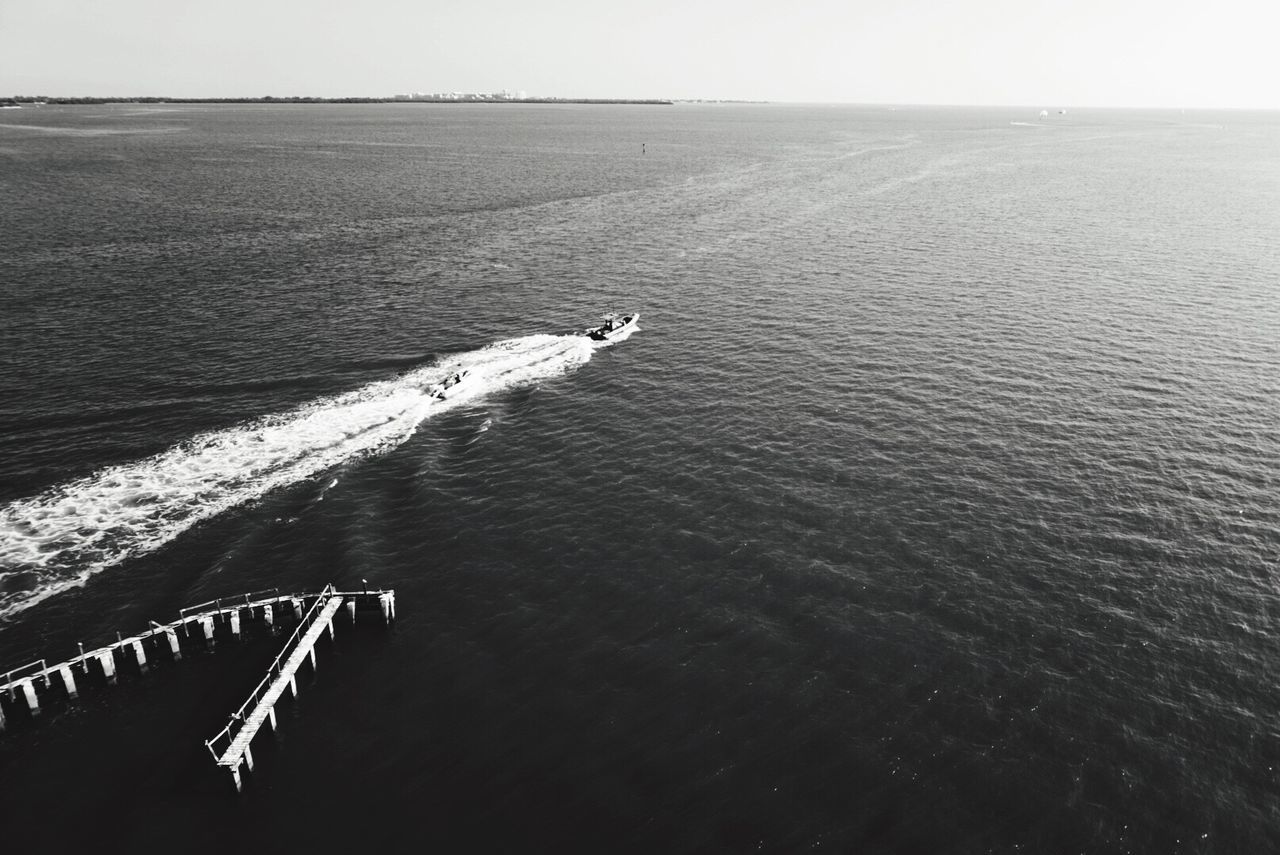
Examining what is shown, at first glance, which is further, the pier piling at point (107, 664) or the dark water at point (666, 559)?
the pier piling at point (107, 664)

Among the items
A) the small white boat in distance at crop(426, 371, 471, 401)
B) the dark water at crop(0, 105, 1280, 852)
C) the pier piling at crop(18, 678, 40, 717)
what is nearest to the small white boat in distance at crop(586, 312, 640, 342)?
the dark water at crop(0, 105, 1280, 852)

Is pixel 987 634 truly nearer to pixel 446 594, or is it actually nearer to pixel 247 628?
pixel 446 594

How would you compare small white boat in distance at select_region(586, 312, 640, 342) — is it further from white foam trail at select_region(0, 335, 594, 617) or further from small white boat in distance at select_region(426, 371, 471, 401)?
small white boat in distance at select_region(426, 371, 471, 401)

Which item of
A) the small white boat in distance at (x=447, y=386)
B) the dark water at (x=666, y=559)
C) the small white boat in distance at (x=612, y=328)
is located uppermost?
the small white boat in distance at (x=612, y=328)

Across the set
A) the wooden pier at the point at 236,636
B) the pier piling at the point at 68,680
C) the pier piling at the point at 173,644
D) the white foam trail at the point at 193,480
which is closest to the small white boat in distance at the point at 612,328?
the white foam trail at the point at 193,480

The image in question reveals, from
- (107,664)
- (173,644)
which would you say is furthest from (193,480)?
(107,664)

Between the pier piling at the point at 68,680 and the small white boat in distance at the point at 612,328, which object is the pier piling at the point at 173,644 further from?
the small white boat in distance at the point at 612,328

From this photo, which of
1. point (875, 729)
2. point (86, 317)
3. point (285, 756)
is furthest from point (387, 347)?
point (875, 729)
